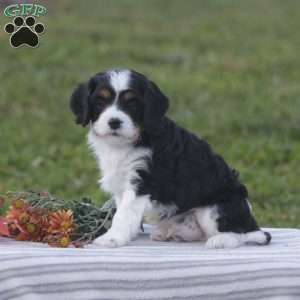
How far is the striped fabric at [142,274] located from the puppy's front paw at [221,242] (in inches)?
9.2

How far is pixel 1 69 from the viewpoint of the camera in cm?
1504

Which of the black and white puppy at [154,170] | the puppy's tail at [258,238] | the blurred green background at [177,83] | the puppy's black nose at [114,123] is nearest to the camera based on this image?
the puppy's black nose at [114,123]

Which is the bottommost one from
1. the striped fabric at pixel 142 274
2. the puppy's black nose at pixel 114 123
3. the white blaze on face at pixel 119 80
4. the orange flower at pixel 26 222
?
the striped fabric at pixel 142 274

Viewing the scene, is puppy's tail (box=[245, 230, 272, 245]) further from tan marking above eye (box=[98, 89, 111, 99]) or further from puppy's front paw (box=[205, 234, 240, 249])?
tan marking above eye (box=[98, 89, 111, 99])

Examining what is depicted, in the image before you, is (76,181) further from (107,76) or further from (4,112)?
(107,76)

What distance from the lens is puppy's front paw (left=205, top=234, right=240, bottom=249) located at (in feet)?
17.5

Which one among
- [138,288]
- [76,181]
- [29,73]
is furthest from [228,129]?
[138,288]

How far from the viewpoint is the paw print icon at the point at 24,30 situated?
5.55 meters

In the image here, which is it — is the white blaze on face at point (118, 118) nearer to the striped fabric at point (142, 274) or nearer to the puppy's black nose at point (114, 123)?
the puppy's black nose at point (114, 123)

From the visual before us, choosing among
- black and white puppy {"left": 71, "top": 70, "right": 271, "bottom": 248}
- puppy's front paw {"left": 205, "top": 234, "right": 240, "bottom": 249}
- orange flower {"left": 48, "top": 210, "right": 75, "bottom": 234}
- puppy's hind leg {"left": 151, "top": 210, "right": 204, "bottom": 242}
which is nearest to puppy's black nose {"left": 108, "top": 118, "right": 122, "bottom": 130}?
black and white puppy {"left": 71, "top": 70, "right": 271, "bottom": 248}

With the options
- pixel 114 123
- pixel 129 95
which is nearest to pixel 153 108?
pixel 129 95

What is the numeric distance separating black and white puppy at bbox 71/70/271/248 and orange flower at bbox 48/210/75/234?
170mm

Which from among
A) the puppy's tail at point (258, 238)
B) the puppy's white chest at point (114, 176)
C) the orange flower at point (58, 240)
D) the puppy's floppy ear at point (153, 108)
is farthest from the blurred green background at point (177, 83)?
the orange flower at point (58, 240)

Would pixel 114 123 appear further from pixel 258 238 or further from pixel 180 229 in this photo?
pixel 258 238
